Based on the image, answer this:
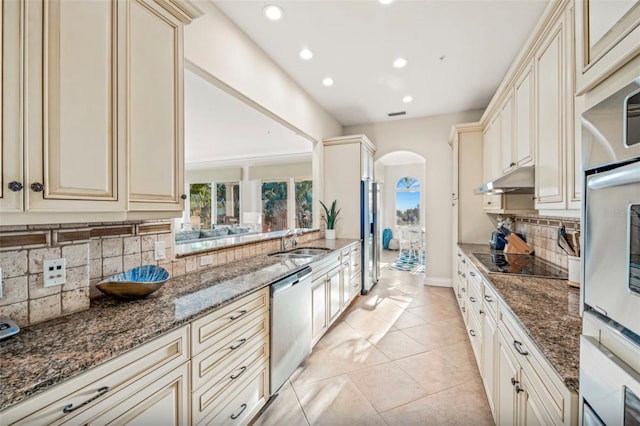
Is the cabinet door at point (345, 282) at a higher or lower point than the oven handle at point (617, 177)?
lower

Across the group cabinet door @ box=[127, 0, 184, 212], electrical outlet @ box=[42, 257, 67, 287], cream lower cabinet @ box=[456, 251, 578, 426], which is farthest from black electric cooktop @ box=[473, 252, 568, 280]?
electrical outlet @ box=[42, 257, 67, 287]

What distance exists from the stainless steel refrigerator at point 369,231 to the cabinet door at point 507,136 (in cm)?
190

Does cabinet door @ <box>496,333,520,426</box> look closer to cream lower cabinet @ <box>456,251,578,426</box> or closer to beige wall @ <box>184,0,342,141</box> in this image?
cream lower cabinet @ <box>456,251,578,426</box>

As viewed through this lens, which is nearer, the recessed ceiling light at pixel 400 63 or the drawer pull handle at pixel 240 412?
the drawer pull handle at pixel 240 412

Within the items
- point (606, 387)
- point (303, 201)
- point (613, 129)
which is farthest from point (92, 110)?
point (303, 201)

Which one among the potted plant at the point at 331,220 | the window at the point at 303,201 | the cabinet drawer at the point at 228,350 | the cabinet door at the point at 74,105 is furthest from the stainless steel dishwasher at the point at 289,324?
the window at the point at 303,201

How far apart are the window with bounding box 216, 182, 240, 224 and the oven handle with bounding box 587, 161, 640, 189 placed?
836cm

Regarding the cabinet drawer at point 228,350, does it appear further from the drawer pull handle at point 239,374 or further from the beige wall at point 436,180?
the beige wall at point 436,180

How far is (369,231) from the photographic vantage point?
439cm

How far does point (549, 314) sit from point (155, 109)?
6.95 ft

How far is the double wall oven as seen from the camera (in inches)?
Result: 19.6

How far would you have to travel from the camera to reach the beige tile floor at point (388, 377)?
1785 mm

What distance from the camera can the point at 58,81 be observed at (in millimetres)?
983

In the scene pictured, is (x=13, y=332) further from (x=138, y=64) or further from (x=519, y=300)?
(x=519, y=300)
